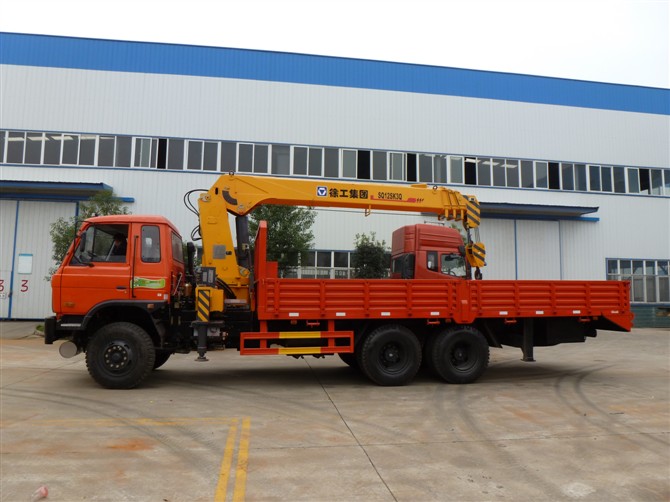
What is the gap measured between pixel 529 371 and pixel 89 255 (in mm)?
9161

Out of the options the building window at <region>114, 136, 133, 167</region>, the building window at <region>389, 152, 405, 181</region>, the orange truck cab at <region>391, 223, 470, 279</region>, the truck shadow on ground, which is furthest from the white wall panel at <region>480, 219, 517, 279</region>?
the building window at <region>114, 136, 133, 167</region>

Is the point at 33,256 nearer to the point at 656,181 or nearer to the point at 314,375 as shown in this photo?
the point at 314,375

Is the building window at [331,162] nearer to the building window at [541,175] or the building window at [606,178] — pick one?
the building window at [541,175]

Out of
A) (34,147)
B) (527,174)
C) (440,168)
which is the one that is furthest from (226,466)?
(527,174)

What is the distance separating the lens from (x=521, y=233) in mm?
22031

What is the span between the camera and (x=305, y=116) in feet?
68.3

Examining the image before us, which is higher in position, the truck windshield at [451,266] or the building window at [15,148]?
the building window at [15,148]

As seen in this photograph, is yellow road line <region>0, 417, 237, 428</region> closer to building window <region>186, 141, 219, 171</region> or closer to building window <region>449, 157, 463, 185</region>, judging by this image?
building window <region>186, 141, 219, 171</region>

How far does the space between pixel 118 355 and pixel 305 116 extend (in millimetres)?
15296

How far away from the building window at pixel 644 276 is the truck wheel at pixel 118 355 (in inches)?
871

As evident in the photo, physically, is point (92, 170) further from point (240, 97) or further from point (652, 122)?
point (652, 122)

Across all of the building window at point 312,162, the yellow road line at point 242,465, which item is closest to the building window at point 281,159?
the building window at point 312,162

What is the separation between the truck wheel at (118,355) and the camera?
7.77 meters

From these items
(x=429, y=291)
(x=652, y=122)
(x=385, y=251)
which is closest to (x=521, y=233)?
(x=385, y=251)
